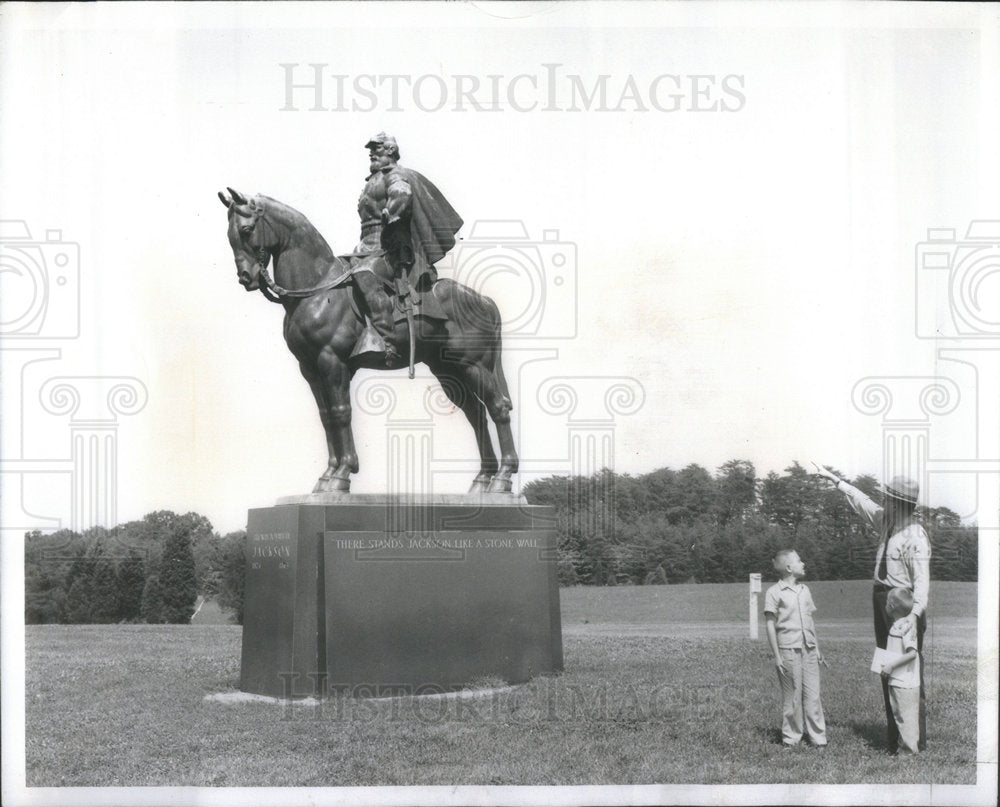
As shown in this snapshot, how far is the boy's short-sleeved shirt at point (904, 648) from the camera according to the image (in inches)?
332

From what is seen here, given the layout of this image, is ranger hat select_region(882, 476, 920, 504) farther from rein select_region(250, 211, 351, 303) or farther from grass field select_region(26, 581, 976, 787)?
rein select_region(250, 211, 351, 303)

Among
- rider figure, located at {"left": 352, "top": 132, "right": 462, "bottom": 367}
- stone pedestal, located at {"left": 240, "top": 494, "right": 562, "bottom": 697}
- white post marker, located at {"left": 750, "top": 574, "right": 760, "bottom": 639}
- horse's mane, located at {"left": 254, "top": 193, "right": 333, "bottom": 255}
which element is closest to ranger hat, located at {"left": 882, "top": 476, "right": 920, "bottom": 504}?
stone pedestal, located at {"left": 240, "top": 494, "right": 562, "bottom": 697}

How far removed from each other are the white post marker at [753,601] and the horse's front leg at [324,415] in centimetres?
558

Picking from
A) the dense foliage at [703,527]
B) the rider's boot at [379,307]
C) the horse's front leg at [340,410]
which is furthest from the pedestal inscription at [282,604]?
the dense foliage at [703,527]

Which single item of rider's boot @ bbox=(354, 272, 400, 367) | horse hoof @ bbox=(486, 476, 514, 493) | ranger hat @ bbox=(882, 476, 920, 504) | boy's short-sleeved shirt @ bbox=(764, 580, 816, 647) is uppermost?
rider's boot @ bbox=(354, 272, 400, 367)

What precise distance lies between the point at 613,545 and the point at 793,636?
21.7ft

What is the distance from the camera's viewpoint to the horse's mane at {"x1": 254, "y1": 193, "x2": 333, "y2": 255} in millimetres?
10273

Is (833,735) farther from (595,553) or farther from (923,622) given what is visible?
(595,553)

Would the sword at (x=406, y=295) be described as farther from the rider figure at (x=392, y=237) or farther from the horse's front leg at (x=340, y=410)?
the horse's front leg at (x=340, y=410)

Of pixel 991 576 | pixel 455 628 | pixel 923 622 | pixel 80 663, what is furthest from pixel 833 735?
pixel 80 663

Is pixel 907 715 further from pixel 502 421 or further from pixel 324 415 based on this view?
pixel 324 415

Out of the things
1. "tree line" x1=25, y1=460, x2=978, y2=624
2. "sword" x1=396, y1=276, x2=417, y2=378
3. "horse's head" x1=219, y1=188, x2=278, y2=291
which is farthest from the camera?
"tree line" x1=25, y1=460, x2=978, y2=624

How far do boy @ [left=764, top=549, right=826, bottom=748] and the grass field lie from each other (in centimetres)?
44

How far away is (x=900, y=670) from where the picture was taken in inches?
334
